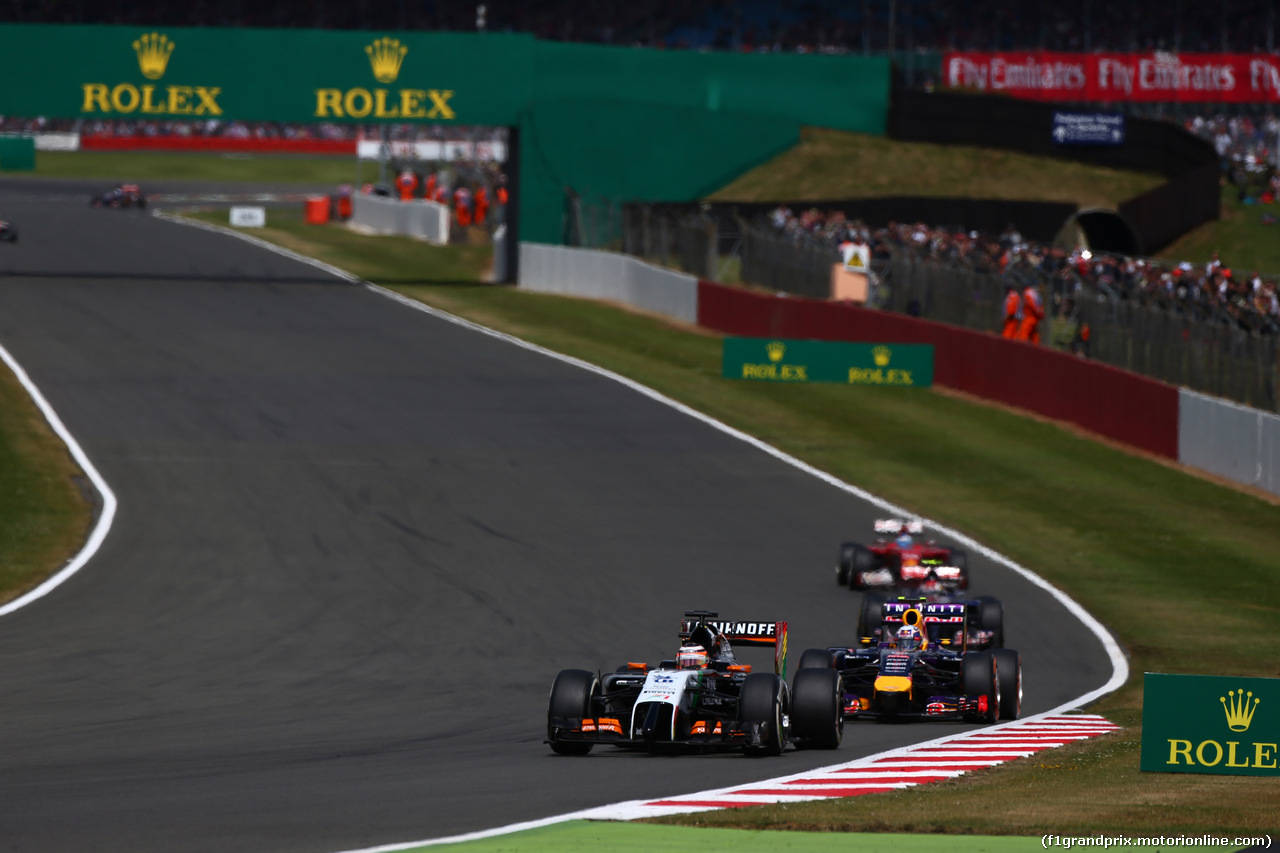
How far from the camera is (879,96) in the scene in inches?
2308

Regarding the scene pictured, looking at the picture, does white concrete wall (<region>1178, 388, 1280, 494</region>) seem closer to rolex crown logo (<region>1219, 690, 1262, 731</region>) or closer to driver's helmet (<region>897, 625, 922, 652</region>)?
driver's helmet (<region>897, 625, 922, 652</region>)

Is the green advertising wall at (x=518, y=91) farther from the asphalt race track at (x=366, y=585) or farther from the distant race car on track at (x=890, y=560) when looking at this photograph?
the distant race car on track at (x=890, y=560)

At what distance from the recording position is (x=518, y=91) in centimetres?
4881

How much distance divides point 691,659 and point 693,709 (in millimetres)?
461

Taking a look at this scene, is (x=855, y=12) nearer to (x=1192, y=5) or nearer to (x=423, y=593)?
(x=1192, y=5)

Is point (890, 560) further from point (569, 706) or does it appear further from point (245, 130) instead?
point (245, 130)

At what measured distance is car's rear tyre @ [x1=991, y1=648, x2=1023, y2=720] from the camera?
47.8ft

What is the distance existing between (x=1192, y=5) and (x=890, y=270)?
127ft


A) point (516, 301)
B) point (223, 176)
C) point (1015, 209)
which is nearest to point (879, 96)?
point (1015, 209)

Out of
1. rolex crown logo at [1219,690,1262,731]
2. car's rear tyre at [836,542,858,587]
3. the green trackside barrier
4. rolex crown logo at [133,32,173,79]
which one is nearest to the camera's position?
rolex crown logo at [1219,690,1262,731]

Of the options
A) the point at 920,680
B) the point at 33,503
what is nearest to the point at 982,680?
the point at 920,680

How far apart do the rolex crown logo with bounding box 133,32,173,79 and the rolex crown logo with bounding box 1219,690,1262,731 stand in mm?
39405

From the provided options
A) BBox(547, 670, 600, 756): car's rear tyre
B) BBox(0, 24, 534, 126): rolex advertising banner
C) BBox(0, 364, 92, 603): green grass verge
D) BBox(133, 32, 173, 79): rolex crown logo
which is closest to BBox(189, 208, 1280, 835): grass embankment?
BBox(547, 670, 600, 756): car's rear tyre

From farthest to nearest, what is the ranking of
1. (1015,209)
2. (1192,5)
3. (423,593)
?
(1192,5), (1015,209), (423,593)
